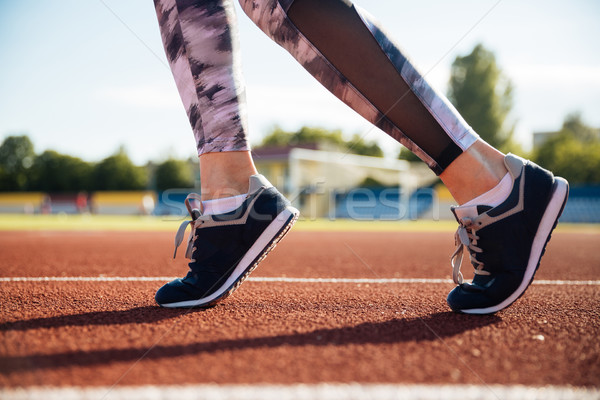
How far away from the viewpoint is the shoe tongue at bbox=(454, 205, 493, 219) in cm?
115

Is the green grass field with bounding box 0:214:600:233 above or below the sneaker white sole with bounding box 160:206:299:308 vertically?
below

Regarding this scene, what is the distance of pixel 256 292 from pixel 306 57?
0.84 metres

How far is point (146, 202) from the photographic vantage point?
28.2 meters

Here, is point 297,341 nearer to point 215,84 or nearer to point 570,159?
point 215,84

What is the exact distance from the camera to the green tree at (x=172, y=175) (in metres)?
41.8

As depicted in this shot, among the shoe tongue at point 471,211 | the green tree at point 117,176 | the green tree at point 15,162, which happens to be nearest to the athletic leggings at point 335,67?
the shoe tongue at point 471,211

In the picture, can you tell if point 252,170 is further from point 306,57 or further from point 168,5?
point 168,5

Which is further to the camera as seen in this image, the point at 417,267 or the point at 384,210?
the point at 384,210

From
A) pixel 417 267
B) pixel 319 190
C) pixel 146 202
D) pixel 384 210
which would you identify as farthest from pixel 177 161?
pixel 417 267

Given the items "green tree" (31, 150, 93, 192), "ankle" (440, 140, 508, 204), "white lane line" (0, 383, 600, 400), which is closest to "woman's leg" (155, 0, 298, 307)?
"ankle" (440, 140, 508, 204)

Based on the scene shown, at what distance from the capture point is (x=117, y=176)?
4166 centimetres

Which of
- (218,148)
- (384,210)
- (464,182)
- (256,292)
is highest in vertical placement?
(218,148)

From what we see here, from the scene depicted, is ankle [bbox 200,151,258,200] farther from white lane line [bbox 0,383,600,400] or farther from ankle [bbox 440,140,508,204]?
white lane line [bbox 0,383,600,400]

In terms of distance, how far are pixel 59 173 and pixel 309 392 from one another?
1793 inches
